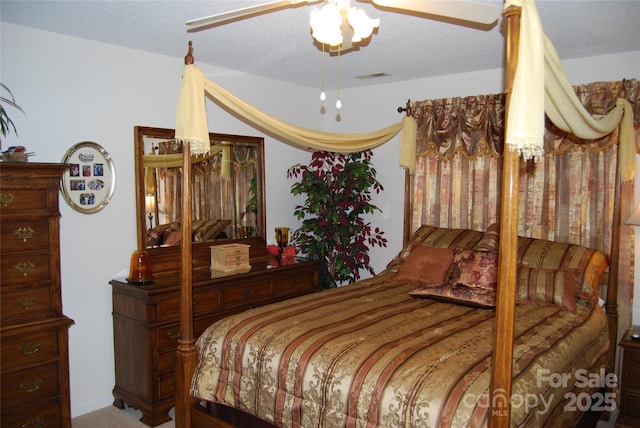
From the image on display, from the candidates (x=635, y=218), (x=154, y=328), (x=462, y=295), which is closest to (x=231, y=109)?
(x=154, y=328)

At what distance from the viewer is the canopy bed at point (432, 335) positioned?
5.22 ft

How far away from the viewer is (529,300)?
9.78 feet

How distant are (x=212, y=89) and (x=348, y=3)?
0.83 meters

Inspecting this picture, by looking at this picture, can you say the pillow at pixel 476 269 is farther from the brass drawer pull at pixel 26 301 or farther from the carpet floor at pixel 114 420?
the brass drawer pull at pixel 26 301

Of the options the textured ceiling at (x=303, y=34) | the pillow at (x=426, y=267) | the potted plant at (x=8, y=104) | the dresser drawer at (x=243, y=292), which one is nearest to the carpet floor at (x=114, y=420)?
the dresser drawer at (x=243, y=292)

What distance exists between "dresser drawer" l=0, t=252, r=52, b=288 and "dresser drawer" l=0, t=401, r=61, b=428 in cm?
71

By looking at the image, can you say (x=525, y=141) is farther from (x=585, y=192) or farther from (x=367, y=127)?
(x=367, y=127)

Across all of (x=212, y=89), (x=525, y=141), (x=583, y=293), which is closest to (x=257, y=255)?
(x=212, y=89)

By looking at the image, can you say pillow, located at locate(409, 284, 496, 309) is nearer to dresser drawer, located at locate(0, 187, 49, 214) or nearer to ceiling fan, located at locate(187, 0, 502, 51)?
ceiling fan, located at locate(187, 0, 502, 51)

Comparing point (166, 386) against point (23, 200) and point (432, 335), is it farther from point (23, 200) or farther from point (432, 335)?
point (432, 335)

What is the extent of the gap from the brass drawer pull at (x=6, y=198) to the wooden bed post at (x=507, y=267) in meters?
2.45

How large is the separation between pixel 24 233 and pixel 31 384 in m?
0.84

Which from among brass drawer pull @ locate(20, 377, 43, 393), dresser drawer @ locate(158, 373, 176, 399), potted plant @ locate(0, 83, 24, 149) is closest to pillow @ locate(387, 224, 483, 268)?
dresser drawer @ locate(158, 373, 176, 399)

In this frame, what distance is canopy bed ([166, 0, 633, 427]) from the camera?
1.59 meters
